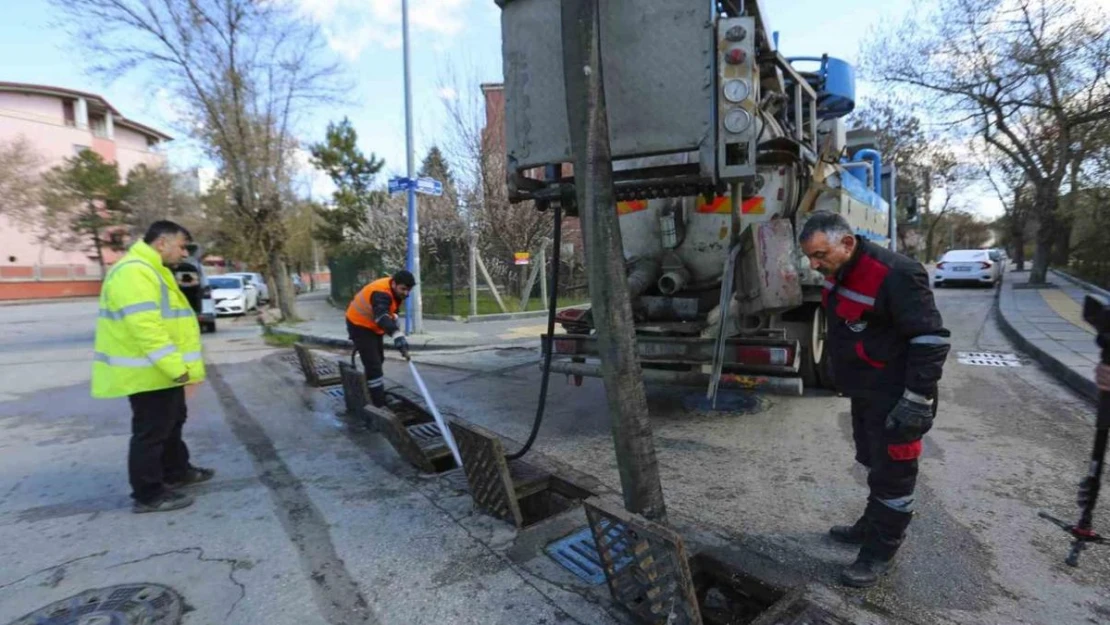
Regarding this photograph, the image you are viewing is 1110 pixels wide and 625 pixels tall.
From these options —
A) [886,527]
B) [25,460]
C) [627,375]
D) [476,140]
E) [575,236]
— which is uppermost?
[476,140]

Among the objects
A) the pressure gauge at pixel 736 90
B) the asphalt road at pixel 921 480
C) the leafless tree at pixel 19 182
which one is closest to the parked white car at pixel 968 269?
the asphalt road at pixel 921 480

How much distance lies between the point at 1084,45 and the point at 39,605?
56.0ft

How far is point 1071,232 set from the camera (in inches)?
799

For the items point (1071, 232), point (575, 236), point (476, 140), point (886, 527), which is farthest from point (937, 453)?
point (1071, 232)

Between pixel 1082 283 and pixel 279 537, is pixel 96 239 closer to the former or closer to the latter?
pixel 279 537

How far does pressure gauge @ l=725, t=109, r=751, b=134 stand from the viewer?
11.3 feet

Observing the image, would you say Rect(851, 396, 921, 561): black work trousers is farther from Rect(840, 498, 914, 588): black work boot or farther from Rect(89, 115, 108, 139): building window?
Rect(89, 115, 108, 139): building window

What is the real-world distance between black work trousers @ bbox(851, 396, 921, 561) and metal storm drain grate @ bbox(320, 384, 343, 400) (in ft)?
18.8

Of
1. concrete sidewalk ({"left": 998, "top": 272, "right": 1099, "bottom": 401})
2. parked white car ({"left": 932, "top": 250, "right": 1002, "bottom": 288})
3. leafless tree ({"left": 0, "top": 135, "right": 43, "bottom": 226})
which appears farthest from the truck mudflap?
leafless tree ({"left": 0, "top": 135, "right": 43, "bottom": 226})

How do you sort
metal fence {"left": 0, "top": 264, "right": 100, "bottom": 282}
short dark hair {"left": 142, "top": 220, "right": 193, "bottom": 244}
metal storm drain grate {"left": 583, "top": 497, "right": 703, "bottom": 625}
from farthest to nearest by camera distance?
metal fence {"left": 0, "top": 264, "right": 100, "bottom": 282} < short dark hair {"left": 142, "top": 220, "right": 193, "bottom": 244} < metal storm drain grate {"left": 583, "top": 497, "right": 703, "bottom": 625}

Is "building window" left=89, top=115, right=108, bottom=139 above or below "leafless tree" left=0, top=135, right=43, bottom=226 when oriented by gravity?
above

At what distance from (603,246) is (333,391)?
5755 millimetres

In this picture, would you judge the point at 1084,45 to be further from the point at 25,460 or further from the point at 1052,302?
the point at 25,460

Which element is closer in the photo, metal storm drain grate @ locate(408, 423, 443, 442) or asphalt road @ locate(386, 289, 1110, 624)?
asphalt road @ locate(386, 289, 1110, 624)
